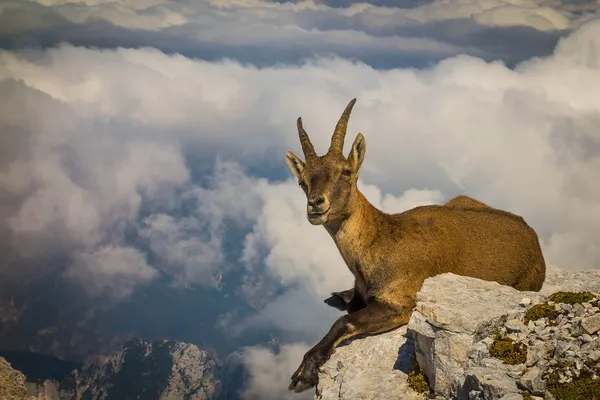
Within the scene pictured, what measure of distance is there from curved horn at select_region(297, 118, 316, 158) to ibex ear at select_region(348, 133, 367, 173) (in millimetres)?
1439

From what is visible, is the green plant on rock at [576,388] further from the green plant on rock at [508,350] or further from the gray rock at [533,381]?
the green plant on rock at [508,350]

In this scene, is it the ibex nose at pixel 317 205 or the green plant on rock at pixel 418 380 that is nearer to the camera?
the green plant on rock at pixel 418 380

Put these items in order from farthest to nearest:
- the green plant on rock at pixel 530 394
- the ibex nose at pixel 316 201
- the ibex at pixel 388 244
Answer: the ibex at pixel 388 244, the ibex nose at pixel 316 201, the green plant on rock at pixel 530 394

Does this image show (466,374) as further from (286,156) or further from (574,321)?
(286,156)

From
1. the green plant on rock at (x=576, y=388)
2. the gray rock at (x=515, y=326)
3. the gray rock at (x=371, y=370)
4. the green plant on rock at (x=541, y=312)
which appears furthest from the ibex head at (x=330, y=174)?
the green plant on rock at (x=576, y=388)

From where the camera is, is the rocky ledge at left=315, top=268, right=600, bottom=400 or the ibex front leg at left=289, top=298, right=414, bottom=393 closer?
the rocky ledge at left=315, top=268, right=600, bottom=400

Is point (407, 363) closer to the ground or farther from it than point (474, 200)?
closer to the ground

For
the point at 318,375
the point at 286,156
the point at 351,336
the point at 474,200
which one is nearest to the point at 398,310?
the point at 351,336

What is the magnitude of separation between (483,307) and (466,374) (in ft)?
12.9

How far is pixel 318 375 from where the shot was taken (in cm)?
1988

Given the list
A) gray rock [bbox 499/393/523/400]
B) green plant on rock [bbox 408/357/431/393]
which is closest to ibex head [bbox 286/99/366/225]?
green plant on rock [bbox 408/357/431/393]

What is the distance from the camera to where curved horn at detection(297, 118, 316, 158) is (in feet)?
74.6

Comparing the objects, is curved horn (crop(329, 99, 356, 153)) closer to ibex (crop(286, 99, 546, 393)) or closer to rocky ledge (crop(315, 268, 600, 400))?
ibex (crop(286, 99, 546, 393))

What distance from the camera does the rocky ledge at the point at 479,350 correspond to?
12.7 meters
